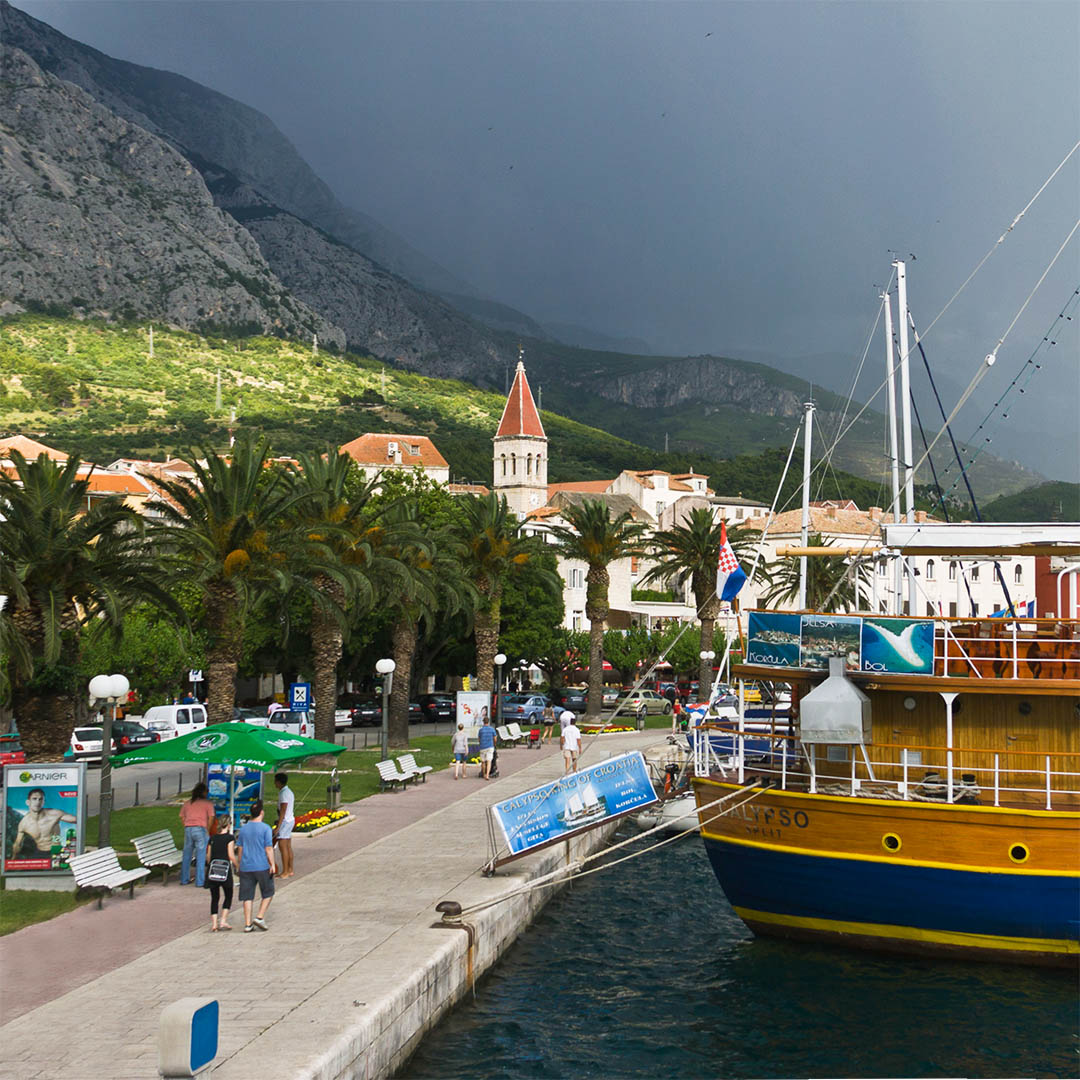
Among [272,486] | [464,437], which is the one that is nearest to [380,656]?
[272,486]

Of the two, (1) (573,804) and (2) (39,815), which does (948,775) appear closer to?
(1) (573,804)

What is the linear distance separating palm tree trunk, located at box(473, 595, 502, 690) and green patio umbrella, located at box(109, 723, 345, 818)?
93.3 feet

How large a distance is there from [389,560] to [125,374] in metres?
155

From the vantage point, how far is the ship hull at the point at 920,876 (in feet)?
54.6

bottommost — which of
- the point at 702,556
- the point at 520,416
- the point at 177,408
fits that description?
the point at 702,556

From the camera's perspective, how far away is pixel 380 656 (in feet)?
200

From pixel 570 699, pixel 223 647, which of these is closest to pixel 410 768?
pixel 223 647

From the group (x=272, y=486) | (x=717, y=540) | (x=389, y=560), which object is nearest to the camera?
(x=272, y=486)

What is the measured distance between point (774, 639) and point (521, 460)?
5261 inches

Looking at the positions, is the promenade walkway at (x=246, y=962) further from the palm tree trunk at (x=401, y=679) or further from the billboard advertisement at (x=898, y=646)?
the palm tree trunk at (x=401, y=679)

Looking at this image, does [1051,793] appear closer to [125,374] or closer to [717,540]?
[717,540]

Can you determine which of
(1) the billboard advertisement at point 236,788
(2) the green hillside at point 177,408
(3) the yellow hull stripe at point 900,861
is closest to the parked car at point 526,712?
(1) the billboard advertisement at point 236,788

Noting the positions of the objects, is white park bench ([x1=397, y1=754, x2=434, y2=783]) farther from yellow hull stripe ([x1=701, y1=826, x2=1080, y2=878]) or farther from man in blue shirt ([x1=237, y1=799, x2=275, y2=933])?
man in blue shirt ([x1=237, y1=799, x2=275, y2=933])

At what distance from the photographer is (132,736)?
1583 inches
